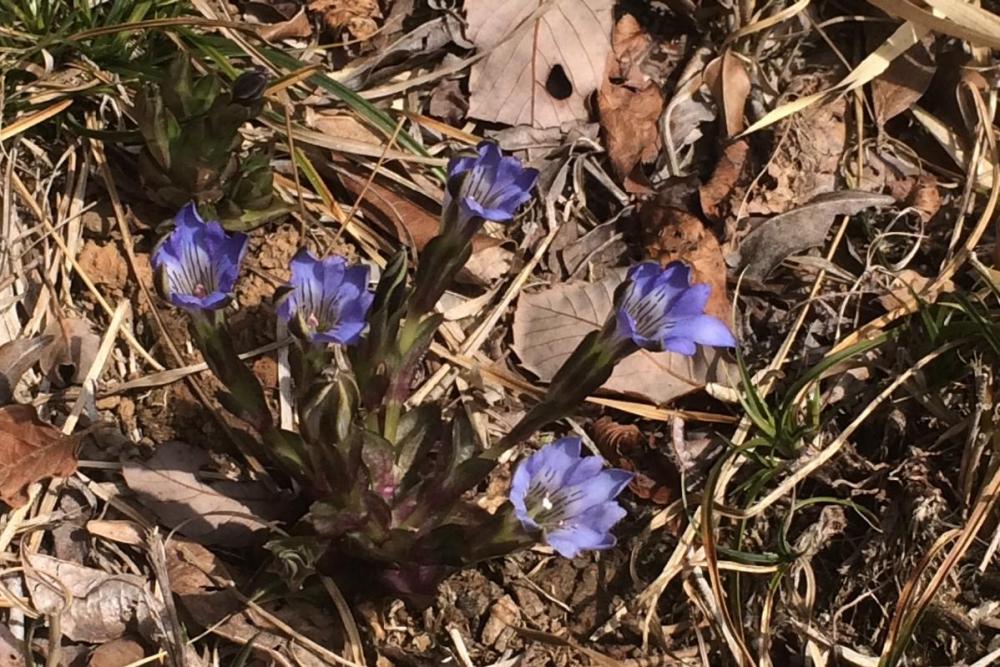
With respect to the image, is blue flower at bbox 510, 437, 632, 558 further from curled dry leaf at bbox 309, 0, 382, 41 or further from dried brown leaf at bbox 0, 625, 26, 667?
curled dry leaf at bbox 309, 0, 382, 41

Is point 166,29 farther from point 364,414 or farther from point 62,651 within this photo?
point 62,651

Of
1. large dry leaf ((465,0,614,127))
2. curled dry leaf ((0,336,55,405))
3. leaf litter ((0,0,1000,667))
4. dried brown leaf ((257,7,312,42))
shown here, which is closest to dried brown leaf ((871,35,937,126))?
leaf litter ((0,0,1000,667))

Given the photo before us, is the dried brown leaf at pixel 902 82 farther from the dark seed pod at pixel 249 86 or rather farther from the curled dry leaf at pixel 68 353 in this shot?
the curled dry leaf at pixel 68 353

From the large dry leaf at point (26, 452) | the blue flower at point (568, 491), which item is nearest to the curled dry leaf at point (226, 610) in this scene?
the large dry leaf at point (26, 452)

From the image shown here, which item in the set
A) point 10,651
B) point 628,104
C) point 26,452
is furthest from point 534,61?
point 10,651

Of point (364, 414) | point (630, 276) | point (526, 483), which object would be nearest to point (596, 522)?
point (526, 483)
